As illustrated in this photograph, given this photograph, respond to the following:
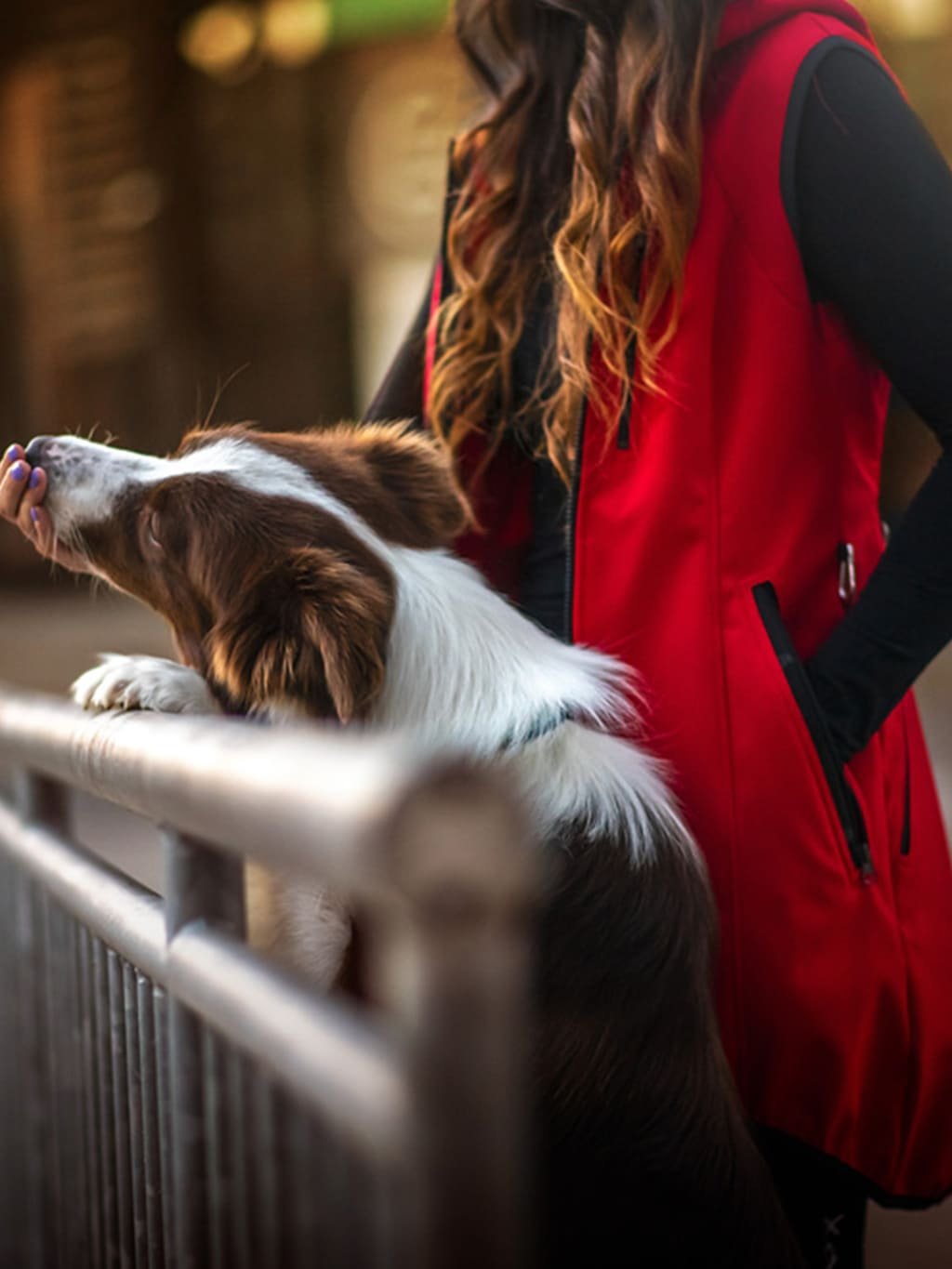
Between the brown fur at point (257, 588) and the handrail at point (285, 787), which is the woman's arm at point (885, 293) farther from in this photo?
the handrail at point (285, 787)

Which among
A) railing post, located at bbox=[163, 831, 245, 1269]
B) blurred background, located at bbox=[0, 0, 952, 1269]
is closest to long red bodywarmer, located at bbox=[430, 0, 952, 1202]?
railing post, located at bbox=[163, 831, 245, 1269]

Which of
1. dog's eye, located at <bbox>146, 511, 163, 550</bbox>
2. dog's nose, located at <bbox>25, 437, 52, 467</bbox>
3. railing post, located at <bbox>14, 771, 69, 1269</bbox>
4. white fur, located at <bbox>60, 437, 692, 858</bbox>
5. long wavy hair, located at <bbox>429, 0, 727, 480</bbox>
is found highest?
long wavy hair, located at <bbox>429, 0, 727, 480</bbox>

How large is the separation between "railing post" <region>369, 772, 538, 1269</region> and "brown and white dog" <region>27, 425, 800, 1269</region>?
731 millimetres

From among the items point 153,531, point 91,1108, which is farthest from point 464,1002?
point 153,531

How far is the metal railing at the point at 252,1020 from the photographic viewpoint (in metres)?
0.47

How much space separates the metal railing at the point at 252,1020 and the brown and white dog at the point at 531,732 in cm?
20

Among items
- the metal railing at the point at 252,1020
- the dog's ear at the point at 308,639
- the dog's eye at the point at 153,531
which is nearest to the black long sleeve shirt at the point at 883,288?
the dog's ear at the point at 308,639

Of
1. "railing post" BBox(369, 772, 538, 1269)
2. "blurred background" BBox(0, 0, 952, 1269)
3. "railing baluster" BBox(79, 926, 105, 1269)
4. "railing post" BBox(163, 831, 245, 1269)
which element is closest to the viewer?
"railing post" BBox(369, 772, 538, 1269)

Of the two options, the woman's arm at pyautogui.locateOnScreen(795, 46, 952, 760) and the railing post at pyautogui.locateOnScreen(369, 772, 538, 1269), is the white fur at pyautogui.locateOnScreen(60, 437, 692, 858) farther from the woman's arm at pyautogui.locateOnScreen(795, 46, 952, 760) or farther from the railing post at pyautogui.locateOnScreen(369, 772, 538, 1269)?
the railing post at pyautogui.locateOnScreen(369, 772, 538, 1269)

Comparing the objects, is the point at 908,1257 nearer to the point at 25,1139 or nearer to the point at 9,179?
the point at 25,1139

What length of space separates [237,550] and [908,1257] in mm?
1701

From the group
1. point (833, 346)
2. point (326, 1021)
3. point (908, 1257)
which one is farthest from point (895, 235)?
point (908, 1257)

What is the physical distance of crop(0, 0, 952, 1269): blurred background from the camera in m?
6.16

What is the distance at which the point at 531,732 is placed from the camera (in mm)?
1322
